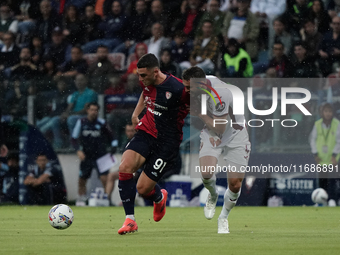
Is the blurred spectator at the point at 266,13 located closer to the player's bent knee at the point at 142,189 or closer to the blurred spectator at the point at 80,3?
the blurred spectator at the point at 80,3

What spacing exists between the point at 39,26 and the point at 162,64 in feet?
13.6

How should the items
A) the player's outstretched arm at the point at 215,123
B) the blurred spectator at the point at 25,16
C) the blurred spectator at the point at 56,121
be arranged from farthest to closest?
the blurred spectator at the point at 25,16 → the blurred spectator at the point at 56,121 → the player's outstretched arm at the point at 215,123

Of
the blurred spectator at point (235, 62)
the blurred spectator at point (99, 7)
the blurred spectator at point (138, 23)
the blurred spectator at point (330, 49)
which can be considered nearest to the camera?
the blurred spectator at point (235, 62)

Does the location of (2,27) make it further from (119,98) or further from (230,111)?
(230,111)

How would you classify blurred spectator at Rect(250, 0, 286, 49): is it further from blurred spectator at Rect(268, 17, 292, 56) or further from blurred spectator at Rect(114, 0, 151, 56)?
blurred spectator at Rect(114, 0, 151, 56)

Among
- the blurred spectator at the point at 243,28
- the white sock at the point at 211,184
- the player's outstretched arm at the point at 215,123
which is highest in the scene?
the blurred spectator at the point at 243,28

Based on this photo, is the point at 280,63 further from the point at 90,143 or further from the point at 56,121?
the point at 56,121

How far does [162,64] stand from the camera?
14086 mm

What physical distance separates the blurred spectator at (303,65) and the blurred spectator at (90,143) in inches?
160

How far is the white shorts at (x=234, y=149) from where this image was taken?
8.60 m

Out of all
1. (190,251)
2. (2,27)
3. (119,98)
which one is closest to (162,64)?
(119,98)

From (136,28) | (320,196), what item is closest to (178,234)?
(320,196)

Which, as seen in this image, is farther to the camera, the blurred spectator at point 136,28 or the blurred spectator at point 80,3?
the blurred spectator at point 80,3

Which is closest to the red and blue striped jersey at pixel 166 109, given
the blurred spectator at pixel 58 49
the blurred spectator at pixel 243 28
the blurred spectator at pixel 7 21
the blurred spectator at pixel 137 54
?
the blurred spectator at pixel 243 28
